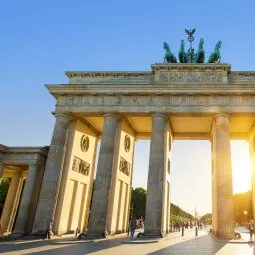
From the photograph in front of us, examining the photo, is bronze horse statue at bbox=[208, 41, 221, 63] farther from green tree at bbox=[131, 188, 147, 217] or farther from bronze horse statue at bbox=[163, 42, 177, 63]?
green tree at bbox=[131, 188, 147, 217]

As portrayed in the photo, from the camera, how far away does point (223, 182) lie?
25953 millimetres

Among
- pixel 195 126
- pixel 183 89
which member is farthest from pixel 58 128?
pixel 195 126

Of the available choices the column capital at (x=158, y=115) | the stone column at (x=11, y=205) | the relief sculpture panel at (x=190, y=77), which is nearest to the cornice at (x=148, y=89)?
the relief sculpture panel at (x=190, y=77)

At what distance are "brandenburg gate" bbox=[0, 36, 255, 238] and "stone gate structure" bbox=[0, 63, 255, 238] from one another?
9cm

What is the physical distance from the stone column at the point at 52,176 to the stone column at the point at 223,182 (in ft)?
50.4

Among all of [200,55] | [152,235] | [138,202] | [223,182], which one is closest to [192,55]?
[200,55]

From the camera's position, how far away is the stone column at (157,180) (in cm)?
2514

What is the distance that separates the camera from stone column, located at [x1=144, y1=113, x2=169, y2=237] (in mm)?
25141

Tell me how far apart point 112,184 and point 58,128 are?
26.7 ft

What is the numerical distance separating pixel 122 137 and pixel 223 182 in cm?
1172

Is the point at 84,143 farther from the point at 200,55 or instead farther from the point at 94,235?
the point at 200,55

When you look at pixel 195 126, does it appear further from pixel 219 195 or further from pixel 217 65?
pixel 219 195

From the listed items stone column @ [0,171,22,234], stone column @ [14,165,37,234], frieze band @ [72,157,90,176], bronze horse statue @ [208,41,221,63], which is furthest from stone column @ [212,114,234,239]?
stone column @ [0,171,22,234]

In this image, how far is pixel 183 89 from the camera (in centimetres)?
2923
